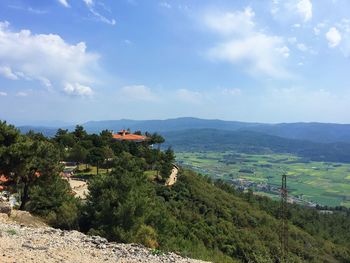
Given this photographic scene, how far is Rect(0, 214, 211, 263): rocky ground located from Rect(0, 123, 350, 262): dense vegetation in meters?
2.16

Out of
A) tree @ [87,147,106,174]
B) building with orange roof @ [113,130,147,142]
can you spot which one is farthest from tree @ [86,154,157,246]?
building with orange roof @ [113,130,147,142]

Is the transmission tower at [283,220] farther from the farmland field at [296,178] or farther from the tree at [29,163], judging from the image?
the farmland field at [296,178]

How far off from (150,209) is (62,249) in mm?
5809

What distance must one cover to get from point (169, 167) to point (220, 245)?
47.8 ft

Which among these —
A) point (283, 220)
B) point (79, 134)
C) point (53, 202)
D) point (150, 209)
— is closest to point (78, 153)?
point (79, 134)

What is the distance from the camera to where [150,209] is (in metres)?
15.9

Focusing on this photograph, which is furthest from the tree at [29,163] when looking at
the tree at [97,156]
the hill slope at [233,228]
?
the tree at [97,156]

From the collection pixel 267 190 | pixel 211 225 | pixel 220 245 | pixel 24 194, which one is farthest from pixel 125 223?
pixel 267 190

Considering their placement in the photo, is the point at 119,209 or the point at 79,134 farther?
the point at 79,134

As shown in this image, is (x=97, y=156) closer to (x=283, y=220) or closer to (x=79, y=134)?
(x=79, y=134)

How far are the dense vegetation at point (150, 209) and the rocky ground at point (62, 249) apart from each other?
7.07 ft

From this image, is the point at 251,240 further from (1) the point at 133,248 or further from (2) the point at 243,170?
(2) the point at 243,170

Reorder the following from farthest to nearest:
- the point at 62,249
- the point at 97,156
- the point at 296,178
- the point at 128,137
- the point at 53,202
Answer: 1. the point at 296,178
2. the point at 128,137
3. the point at 97,156
4. the point at 53,202
5. the point at 62,249

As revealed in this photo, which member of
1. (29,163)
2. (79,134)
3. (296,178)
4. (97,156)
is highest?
(79,134)
